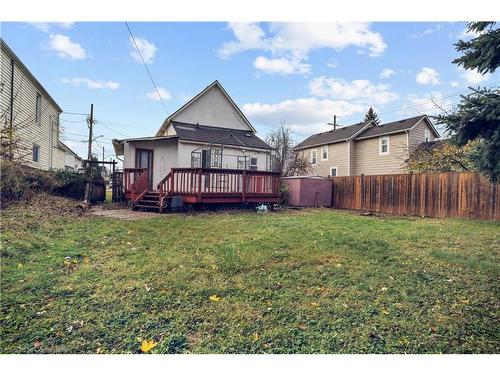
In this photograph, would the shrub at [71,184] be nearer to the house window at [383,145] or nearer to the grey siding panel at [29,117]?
the grey siding panel at [29,117]

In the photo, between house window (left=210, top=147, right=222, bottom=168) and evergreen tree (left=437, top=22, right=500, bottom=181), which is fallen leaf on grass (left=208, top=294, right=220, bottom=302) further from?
house window (left=210, top=147, right=222, bottom=168)

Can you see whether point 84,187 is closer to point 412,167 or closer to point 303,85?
point 303,85

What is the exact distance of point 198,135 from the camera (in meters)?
14.6

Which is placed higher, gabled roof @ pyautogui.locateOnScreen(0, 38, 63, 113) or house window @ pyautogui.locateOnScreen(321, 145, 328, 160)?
gabled roof @ pyautogui.locateOnScreen(0, 38, 63, 113)

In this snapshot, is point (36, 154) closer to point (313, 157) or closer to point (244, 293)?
point (244, 293)

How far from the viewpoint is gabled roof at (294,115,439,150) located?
1978 cm

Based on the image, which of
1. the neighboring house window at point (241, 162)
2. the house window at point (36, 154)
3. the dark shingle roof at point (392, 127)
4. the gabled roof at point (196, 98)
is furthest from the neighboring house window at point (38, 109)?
the dark shingle roof at point (392, 127)

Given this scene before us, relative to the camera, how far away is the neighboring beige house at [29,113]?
1141 centimetres

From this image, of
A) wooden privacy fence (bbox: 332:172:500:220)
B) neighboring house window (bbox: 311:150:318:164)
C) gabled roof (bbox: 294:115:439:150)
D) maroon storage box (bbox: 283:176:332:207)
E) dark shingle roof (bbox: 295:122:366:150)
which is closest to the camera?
wooden privacy fence (bbox: 332:172:500:220)

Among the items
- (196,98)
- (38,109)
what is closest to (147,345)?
(196,98)

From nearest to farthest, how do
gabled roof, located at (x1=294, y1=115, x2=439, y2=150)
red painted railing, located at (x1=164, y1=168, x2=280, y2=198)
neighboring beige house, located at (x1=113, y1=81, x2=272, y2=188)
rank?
red painted railing, located at (x1=164, y1=168, x2=280, y2=198) → neighboring beige house, located at (x1=113, y1=81, x2=272, y2=188) → gabled roof, located at (x1=294, y1=115, x2=439, y2=150)

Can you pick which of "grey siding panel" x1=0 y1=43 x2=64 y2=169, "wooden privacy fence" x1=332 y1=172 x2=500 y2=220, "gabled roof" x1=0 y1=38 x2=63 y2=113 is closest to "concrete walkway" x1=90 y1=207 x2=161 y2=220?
"grey siding panel" x1=0 y1=43 x2=64 y2=169

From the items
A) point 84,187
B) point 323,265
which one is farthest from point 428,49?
point 84,187

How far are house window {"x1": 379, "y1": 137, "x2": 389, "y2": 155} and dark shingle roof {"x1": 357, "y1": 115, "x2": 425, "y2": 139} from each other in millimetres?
443
